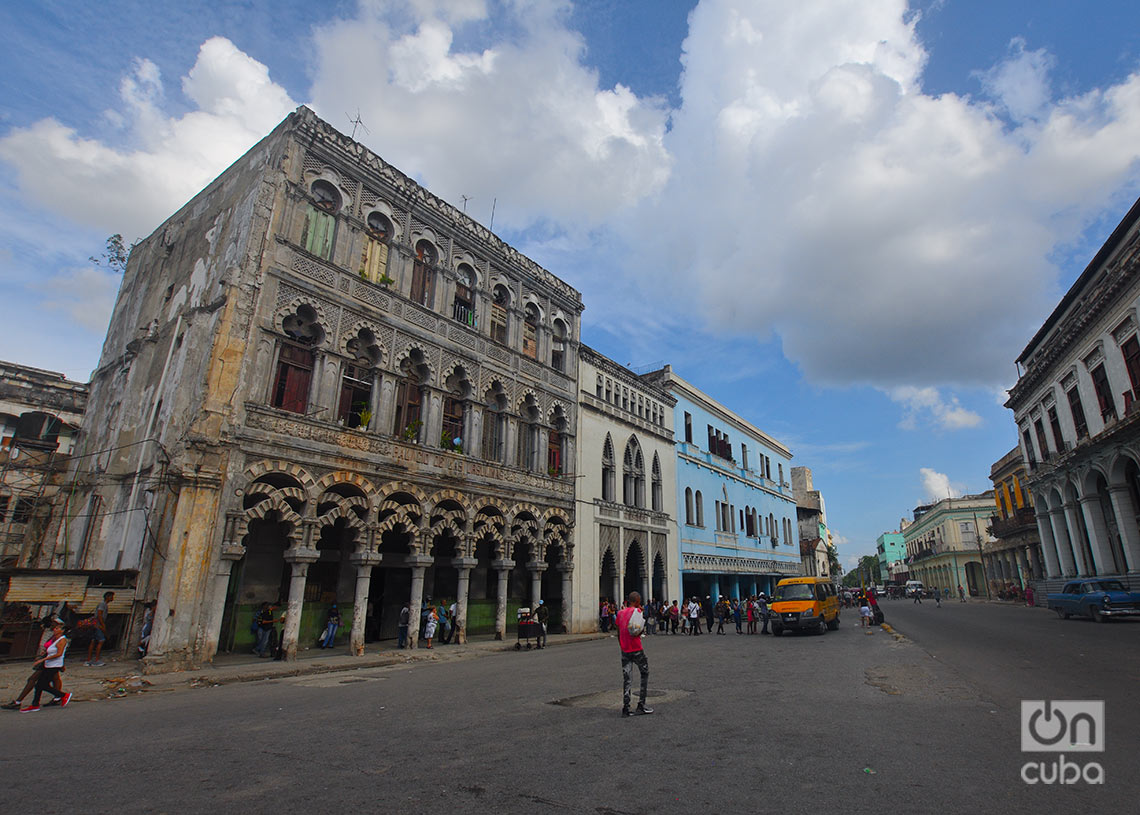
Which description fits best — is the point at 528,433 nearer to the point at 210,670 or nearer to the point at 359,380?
the point at 359,380

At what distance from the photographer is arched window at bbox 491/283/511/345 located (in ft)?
81.5

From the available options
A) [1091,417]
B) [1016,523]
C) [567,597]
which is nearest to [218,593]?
[567,597]

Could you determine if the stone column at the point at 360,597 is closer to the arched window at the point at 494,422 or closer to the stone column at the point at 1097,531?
the arched window at the point at 494,422

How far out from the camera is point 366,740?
6.84 meters

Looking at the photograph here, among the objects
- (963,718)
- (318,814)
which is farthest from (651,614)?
(318,814)

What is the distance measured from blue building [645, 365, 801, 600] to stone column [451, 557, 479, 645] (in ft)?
54.9

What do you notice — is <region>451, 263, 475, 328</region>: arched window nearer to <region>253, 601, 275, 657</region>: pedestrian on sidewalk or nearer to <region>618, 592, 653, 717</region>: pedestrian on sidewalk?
<region>253, 601, 275, 657</region>: pedestrian on sidewalk

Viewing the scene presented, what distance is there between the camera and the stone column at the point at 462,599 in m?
20.5

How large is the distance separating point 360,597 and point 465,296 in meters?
11.9

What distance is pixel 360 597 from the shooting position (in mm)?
17500

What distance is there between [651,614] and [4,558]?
25987 mm

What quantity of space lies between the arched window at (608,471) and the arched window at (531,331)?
19.7ft

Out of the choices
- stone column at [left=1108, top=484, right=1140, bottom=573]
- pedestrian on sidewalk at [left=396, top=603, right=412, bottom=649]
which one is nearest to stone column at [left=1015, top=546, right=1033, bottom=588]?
stone column at [left=1108, top=484, right=1140, bottom=573]

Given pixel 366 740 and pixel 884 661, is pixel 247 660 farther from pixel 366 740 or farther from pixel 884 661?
pixel 884 661
